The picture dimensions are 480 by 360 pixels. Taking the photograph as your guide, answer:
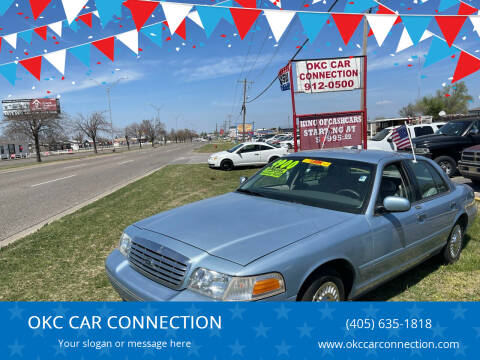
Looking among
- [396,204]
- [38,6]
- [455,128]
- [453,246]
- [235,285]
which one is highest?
[38,6]

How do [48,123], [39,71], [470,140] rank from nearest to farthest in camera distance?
[39,71]
[470,140]
[48,123]

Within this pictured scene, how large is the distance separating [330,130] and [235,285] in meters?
7.64

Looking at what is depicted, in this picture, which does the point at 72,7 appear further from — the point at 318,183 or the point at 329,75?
the point at 329,75

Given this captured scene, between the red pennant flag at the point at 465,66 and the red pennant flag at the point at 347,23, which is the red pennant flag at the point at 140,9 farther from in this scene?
the red pennant flag at the point at 465,66

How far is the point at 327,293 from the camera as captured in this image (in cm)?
262

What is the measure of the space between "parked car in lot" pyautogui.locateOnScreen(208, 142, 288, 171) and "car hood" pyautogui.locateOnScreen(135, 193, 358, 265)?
1432cm

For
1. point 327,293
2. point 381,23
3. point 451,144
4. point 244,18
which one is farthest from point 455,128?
point 327,293

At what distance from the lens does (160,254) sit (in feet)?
8.30

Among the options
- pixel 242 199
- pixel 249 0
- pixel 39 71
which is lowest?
pixel 242 199

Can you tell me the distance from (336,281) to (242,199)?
1.35 meters

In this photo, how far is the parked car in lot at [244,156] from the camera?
17828 millimetres

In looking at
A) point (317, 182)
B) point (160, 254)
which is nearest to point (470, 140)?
point (317, 182)

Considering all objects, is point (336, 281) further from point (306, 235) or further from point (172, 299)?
point (172, 299)

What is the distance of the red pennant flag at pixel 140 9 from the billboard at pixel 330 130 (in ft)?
15.1
